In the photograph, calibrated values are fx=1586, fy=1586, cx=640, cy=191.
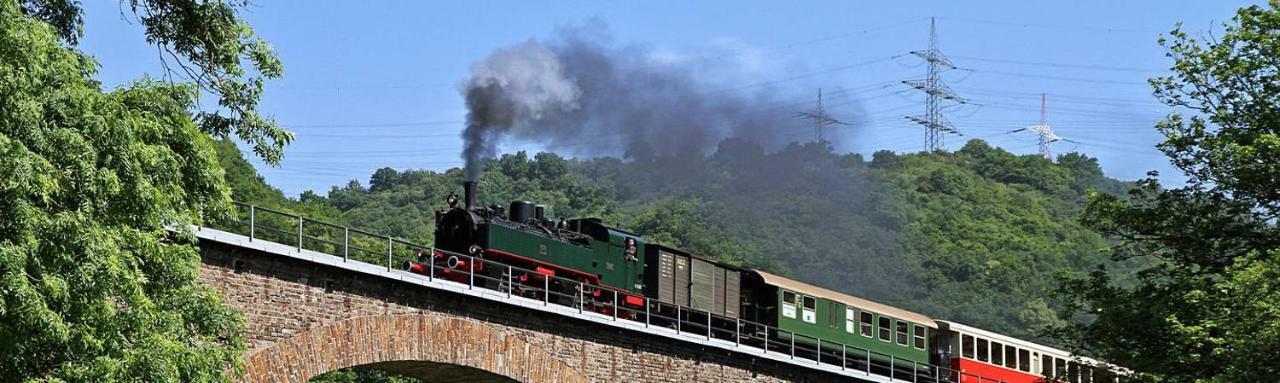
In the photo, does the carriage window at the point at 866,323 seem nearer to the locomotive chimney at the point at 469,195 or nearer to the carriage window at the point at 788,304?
the carriage window at the point at 788,304

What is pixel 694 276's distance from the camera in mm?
41312

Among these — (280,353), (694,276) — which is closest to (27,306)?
(280,353)

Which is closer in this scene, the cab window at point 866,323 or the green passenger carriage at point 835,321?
the green passenger carriage at point 835,321

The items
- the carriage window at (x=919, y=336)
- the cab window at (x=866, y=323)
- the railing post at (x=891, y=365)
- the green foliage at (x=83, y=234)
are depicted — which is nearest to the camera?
the green foliage at (x=83, y=234)

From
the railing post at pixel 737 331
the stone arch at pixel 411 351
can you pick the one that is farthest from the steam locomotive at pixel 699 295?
the stone arch at pixel 411 351

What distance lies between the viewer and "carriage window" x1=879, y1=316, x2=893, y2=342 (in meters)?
45.4

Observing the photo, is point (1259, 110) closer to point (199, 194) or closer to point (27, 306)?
point (199, 194)

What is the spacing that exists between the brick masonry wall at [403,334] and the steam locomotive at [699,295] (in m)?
0.77

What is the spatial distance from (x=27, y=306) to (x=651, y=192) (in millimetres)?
76570

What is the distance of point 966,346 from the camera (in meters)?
48.4

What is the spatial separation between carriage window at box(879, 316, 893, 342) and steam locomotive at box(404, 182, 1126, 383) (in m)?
0.03

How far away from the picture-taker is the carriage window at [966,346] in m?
48.1

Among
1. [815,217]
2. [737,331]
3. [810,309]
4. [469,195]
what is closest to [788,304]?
[810,309]

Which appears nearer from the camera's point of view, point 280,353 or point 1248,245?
point 280,353
